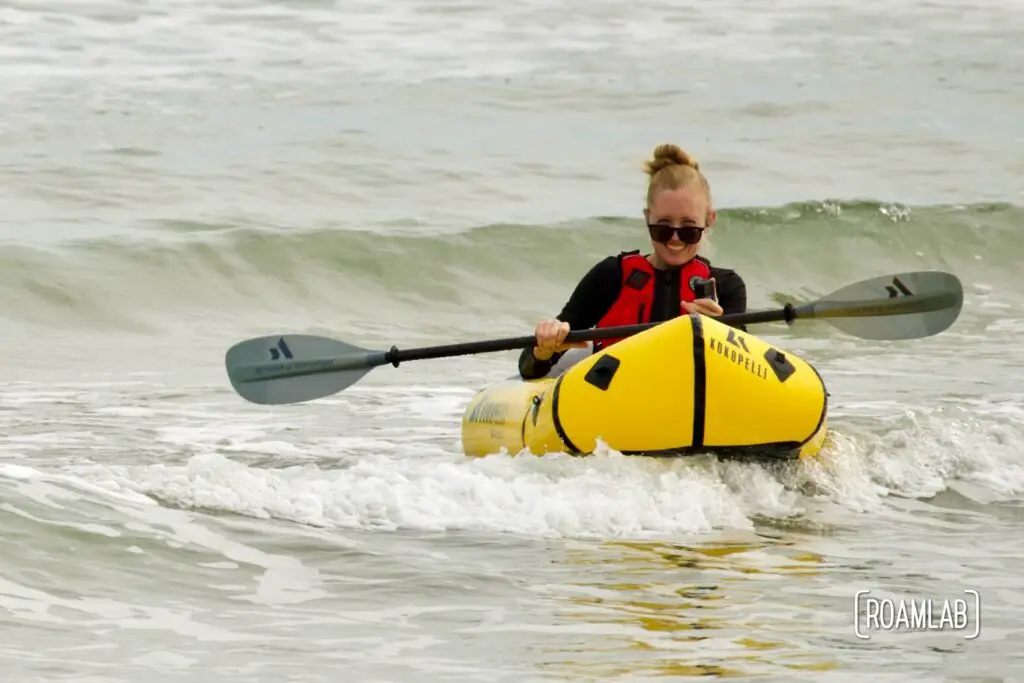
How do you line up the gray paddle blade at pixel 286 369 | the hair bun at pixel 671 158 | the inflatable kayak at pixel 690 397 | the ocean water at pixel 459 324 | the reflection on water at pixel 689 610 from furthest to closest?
the gray paddle blade at pixel 286 369 < the hair bun at pixel 671 158 < the inflatable kayak at pixel 690 397 < the ocean water at pixel 459 324 < the reflection on water at pixel 689 610

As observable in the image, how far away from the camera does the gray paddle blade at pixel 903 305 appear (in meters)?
7.07

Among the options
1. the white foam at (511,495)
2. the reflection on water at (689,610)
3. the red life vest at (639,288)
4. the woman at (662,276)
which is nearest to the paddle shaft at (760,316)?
the woman at (662,276)

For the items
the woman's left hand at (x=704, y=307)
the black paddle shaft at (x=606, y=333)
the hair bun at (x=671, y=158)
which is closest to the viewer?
the black paddle shaft at (x=606, y=333)

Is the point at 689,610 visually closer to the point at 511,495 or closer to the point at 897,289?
the point at 511,495

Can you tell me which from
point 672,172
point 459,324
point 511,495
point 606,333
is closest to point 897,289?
point 672,172

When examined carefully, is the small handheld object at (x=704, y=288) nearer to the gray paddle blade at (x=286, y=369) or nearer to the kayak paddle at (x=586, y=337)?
the kayak paddle at (x=586, y=337)

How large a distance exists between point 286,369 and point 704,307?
6.07ft

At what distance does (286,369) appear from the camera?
7.57 meters

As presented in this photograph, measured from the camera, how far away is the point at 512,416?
7.17 meters

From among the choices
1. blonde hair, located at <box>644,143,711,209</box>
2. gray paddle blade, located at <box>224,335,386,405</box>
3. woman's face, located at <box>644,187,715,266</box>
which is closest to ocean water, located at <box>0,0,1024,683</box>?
gray paddle blade, located at <box>224,335,386,405</box>

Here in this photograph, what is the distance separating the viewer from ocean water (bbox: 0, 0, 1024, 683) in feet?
16.4

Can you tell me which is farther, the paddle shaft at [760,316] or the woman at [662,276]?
the woman at [662,276]

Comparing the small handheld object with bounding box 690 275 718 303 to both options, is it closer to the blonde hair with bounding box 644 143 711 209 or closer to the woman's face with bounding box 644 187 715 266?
the woman's face with bounding box 644 187 715 266

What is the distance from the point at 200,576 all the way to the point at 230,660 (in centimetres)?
92
